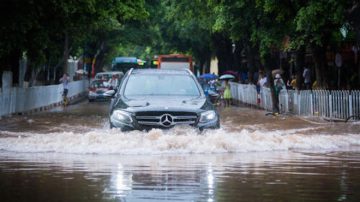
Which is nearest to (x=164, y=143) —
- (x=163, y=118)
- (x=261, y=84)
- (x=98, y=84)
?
(x=163, y=118)

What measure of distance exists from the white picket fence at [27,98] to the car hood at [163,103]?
13611mm

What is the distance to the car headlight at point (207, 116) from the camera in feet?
49.5

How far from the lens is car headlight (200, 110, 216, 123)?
1509 cm

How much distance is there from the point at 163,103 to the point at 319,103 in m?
14.4

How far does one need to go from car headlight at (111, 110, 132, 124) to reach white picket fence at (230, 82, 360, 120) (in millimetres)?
11885

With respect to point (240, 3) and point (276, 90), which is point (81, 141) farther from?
point (276, 90)

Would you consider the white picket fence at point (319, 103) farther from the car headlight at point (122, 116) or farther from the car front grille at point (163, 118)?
the car headlight at point (122, 116)

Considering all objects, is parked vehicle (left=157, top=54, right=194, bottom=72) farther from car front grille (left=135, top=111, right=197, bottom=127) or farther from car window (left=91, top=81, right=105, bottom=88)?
car front grille (left=135, top=111, right=197, bottom=127)

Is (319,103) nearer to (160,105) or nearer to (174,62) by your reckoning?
(160,105)

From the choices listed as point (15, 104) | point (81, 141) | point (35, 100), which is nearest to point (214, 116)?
point (81, 141)

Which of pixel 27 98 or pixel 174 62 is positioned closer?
pixel 27 98

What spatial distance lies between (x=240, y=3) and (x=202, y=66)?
43.2 metres

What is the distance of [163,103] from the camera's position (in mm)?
15211

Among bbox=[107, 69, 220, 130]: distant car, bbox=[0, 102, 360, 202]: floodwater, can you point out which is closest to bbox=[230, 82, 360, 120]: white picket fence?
bbox=[0, 102, 360, 202]: floodwater
